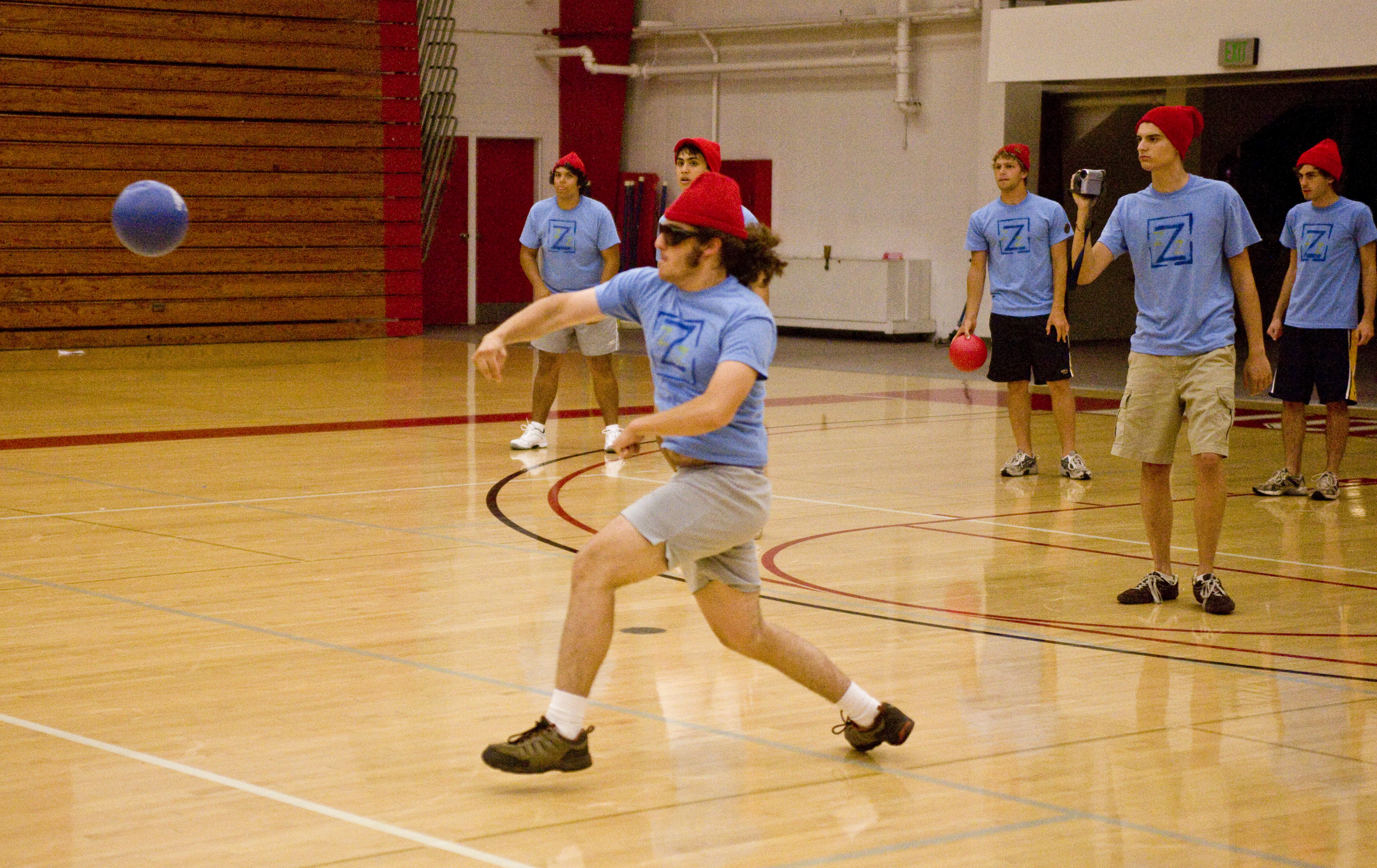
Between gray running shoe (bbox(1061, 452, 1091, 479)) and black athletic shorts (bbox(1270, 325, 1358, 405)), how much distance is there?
3.70 ft

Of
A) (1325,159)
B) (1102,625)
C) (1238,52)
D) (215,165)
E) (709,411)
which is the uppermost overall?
(1238,52)

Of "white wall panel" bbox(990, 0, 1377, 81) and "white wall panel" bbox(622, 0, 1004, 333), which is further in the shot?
"white wall panel" bbox(622, 0, 1004, 333)

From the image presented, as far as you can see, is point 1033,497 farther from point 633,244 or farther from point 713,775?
point 633,244

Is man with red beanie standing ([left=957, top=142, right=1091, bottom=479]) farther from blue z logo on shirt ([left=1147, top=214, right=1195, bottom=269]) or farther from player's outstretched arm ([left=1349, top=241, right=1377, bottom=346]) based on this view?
blue z logo on shirt ([left=1147, top=214, right=1195, bottom=269])

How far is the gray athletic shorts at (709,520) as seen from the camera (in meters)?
4.11

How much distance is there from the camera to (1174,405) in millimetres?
6254

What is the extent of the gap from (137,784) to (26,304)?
574 inches

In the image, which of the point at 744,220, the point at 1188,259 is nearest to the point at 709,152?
the point at 1188,259

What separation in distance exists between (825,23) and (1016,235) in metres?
11.7

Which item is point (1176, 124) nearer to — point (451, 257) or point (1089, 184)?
point (1089, 184)

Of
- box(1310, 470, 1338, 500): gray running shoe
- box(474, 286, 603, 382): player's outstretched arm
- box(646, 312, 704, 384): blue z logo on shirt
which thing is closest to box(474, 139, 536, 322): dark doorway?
box(1310, 470, 1338, 500): gray running shoe

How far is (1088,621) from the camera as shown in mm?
6070

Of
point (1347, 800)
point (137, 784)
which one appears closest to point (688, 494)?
point (137, 784)

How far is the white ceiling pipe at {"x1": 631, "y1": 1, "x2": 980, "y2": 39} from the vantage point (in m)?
19.4
